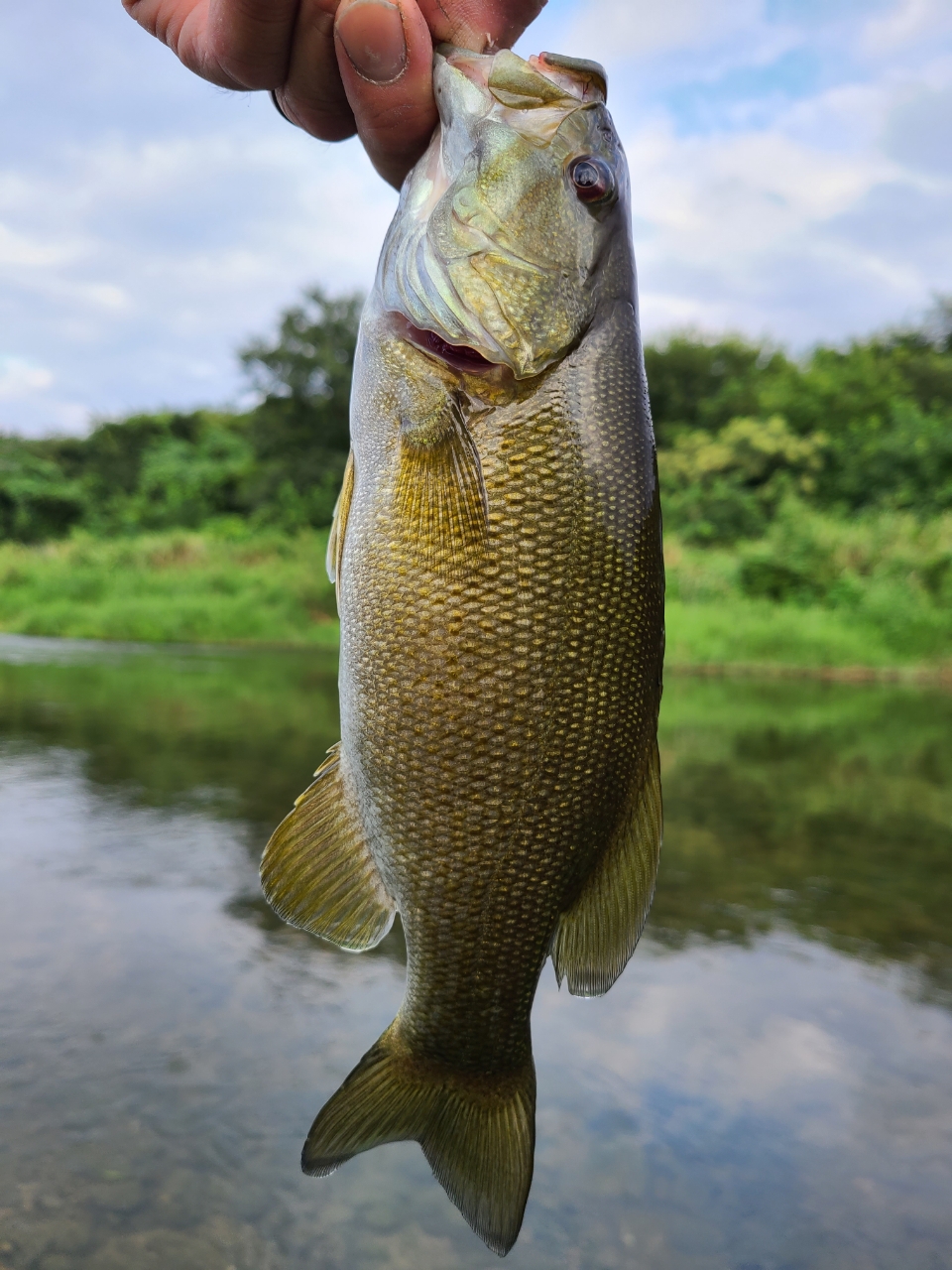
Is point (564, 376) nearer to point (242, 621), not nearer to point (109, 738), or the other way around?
point (109, 738)

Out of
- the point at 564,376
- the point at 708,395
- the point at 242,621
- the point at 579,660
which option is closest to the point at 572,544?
the point at 579,660

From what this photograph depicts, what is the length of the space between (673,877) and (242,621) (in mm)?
14018

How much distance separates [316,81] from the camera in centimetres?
172

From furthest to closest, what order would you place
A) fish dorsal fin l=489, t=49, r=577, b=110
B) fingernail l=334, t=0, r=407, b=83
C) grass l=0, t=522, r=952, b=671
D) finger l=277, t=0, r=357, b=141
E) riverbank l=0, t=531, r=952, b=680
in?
grass l=0, t=522, r=952, b=671 < riverbank l=0, t=531, r=952, b=680 < fish dorsal fin l=489, t=49, r=577, b=110 < finger l=277, t=0, r=357, b=141 < fingernail l=334, t=0, r=407, b=83

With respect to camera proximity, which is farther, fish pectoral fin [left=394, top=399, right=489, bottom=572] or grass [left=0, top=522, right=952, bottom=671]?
grass [left=0, top=522, right=952, bottom=671]

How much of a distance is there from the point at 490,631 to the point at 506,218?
73 centimetres

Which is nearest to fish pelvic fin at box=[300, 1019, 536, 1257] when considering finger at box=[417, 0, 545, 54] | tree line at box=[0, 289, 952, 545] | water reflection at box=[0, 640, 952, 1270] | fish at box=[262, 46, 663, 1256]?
fish at box=[262, 46, 663, 1256]

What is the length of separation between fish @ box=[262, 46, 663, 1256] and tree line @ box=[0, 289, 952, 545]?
21.3 m

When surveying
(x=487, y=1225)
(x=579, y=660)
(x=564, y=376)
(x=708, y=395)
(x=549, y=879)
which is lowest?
(x=487, y=1225)

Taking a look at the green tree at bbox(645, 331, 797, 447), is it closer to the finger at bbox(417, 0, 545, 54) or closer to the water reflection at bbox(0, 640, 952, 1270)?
the water reflection at bbox(0, 640, 952, 1270)

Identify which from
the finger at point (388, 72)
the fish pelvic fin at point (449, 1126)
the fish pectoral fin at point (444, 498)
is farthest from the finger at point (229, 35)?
the fish pelvic fin at point (449, 1126)

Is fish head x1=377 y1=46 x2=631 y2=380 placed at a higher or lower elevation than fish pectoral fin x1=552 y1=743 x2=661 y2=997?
higher

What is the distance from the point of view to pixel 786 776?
8.49 m

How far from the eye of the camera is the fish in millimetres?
1575
